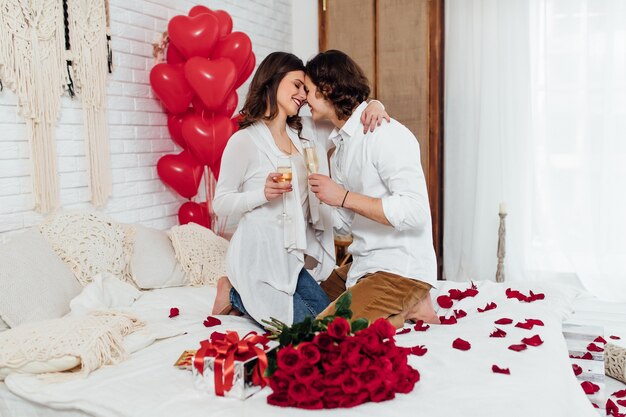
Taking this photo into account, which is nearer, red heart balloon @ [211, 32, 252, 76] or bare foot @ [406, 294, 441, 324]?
bare foot @ [406, 294, 441, 324]

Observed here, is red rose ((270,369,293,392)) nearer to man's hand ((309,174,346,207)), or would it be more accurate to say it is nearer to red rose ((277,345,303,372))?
red rose ((277,345,303,372))

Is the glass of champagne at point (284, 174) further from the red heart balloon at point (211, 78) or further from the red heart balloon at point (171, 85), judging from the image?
the red heart balloon at point (171, 85)

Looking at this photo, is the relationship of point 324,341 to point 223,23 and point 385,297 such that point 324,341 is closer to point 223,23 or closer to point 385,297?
point 385,297

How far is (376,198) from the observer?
216 cm

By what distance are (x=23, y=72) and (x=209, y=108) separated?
0.89m

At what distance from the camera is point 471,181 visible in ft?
14.8

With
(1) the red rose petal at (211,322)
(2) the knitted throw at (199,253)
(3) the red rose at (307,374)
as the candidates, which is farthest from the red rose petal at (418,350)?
(2) the knitted throw at (199,253)

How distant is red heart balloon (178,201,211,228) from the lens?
136 inches

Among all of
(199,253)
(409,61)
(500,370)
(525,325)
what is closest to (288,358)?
(500,370)

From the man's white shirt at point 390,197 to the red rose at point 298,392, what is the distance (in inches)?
28.7

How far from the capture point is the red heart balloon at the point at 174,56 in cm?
328

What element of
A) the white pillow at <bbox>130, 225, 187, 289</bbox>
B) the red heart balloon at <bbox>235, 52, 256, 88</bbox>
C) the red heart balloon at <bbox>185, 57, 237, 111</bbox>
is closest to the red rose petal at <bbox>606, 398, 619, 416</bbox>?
the white pillow at <bbox>130, 225, 187, 289</bbox>

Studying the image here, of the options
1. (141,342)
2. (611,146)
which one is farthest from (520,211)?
(141,342)

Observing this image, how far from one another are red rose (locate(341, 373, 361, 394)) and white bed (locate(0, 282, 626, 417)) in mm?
52
